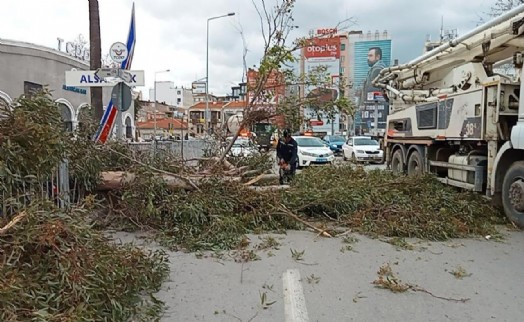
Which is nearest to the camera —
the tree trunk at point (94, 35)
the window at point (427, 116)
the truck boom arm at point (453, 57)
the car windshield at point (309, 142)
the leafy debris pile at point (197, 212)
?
the leafy debris pile at point (197, 212)

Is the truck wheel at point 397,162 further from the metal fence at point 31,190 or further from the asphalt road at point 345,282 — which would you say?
the metal fence at point 31,190

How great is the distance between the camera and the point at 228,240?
6703 millimetres

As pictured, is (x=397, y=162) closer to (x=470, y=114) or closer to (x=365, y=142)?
(x=470, y=114)

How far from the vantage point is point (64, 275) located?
356 cm

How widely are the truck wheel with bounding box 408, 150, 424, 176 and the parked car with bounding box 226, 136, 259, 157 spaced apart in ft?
14.2

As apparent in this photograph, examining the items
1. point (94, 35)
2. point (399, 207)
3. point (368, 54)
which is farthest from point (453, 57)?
point (368, 54)

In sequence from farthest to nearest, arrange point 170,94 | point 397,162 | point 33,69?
point 170,94 → point 33,69 → point 397,162

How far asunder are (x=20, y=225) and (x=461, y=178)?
28.4 ft

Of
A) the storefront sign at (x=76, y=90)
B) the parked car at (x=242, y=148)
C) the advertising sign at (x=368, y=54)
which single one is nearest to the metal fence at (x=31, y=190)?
the parked car at (x=242, y=148)

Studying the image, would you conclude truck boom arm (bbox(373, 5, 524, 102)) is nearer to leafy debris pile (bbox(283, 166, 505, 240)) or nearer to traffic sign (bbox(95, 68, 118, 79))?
leafy debris pile (bbox(283, 166, 505, 240))

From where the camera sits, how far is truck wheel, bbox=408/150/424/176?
38.9ft

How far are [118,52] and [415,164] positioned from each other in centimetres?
836

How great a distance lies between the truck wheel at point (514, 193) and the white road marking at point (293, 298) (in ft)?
15.2

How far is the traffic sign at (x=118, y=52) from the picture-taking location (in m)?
9.30
